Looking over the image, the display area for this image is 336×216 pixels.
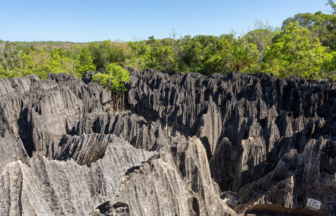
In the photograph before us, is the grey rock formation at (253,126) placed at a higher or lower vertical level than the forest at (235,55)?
lower

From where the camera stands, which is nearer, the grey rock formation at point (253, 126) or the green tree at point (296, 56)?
the grey rock formation at point (253, 126)

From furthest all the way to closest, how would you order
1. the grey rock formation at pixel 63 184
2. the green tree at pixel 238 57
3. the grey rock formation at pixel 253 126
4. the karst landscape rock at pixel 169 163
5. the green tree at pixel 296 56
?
the green tree at pixel 238 57 < the green tree at pixel 296 56 < the grey rock formation at pixel 253 126 < the karst landscape rock at pixel 169 163 < the grey rock formation at pixel 63 184

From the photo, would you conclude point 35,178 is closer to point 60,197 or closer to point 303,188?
point 60,197

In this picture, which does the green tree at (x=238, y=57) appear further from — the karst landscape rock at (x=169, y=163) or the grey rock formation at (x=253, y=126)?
the karst landscape rock at (x=169, y=163)

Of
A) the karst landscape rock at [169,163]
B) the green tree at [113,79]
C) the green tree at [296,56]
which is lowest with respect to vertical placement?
the karst landscape rock at [169,163]

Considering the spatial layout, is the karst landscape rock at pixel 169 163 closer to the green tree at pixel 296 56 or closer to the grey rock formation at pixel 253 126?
the grey rock formation at pixel 253 126

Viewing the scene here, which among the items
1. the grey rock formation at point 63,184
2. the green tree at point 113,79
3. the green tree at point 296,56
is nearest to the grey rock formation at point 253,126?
the green tree at point 113,79

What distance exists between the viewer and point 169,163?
5465 mm

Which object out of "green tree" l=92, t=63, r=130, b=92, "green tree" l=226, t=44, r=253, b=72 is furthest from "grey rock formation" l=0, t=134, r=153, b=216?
"green tree" l=226, t=44, r=253, b=72

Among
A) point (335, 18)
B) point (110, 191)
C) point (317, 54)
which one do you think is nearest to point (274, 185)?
point (110, 191)

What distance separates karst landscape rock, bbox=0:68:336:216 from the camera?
15.5ft

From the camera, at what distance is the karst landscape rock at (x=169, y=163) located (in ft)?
15.5

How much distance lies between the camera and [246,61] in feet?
115

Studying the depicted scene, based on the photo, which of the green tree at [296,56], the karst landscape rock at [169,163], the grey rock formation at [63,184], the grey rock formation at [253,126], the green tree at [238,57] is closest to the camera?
the grey rock formation at [63,184]
